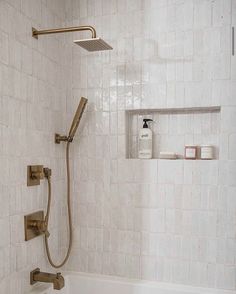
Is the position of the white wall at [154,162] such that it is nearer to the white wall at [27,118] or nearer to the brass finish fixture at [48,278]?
the white wall at [27,118]

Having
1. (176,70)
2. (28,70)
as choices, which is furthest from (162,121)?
(28,70)

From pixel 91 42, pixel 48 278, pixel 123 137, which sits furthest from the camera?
pixel 123 137

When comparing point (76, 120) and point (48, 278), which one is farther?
point (76, 120)

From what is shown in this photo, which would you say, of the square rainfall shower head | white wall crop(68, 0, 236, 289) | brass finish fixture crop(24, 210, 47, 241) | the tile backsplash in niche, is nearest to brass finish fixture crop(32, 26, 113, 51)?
the square rainfall shower head

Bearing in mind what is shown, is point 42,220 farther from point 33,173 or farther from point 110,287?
point 110,287

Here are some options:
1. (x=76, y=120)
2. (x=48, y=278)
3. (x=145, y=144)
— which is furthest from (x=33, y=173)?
(x=145, y=144)

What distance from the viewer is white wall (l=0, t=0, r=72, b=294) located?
1.59 meters

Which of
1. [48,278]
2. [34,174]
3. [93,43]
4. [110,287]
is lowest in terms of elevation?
→ [110,287]

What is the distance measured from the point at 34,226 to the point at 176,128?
105 centimetres

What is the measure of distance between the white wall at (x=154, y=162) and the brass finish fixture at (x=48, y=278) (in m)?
0.37

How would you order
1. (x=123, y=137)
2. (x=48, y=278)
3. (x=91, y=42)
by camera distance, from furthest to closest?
(x=123, y=137)
(x=48, y=278)
(x=91, y=42)

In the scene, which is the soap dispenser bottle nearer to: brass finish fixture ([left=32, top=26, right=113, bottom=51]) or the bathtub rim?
brass finish fixture ([left=32, top=26, right=113, bottom=51])

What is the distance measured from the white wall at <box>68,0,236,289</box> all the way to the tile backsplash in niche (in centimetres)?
10

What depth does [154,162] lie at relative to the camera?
6.49ft
